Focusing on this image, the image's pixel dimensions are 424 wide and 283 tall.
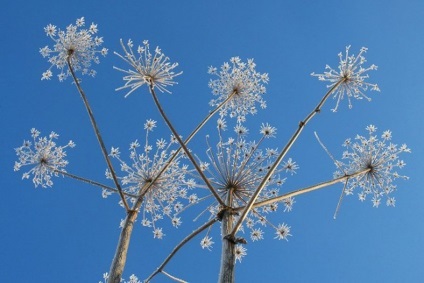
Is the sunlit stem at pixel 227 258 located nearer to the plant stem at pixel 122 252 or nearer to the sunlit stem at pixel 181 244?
the sunlit stem at pixel 181 244

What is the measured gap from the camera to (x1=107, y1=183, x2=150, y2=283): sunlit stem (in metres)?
7.41

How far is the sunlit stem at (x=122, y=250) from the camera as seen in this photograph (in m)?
7.41

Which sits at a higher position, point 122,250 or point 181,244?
point 181,244

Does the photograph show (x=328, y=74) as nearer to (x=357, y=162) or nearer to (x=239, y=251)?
(x=357, y=162)

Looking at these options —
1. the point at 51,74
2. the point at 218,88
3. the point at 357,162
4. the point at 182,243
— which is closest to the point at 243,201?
the point at 182,243

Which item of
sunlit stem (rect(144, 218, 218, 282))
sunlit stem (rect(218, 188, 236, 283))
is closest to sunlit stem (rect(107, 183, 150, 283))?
sunlit stem (rect(144, 218, 218, 282))

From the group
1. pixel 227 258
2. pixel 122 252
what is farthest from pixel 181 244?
pixel 227 258

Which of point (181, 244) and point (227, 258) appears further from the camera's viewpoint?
point (181, 244)

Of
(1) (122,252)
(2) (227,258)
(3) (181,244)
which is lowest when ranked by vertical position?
(2) (227,258)

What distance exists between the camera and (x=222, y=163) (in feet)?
29.9

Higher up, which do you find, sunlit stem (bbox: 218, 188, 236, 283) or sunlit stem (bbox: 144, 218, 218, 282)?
sunlit stem (bbox: 144, 218, 218, 282)

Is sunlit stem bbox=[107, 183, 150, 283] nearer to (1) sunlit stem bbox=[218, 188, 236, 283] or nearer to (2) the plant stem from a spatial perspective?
(2) the plant stem

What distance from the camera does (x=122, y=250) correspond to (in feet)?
25.9

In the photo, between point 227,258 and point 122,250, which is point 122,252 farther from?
point 227,258
